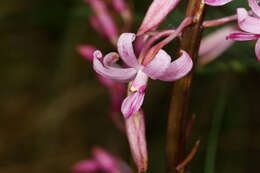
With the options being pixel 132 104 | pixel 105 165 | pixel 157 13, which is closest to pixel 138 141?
pixel 132 104

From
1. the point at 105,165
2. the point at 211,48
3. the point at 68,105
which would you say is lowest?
the point at 68,105

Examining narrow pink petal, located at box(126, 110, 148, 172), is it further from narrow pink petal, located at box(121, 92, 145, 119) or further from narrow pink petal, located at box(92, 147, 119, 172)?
narrow pink petal, located at box(92, 147, 119, 172)

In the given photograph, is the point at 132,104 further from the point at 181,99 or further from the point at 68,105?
the point at 68,105

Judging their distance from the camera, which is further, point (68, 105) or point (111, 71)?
point (68, 105)

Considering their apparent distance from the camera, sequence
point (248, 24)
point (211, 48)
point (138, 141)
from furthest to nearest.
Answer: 1. point (211, 48)
2. point (138, 141)
3. point (248, 24)

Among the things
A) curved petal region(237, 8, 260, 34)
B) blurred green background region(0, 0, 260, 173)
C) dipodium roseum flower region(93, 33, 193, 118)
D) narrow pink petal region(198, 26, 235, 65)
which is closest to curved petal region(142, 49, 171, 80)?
dipodium roseum flower region(93, 33, 193, 118)

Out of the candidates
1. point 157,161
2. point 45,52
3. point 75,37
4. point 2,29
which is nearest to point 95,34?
point 75,37

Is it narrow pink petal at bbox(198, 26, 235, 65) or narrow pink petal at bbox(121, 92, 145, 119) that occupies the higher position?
narrow pink petal at bbox(121, 92, 145, 119)

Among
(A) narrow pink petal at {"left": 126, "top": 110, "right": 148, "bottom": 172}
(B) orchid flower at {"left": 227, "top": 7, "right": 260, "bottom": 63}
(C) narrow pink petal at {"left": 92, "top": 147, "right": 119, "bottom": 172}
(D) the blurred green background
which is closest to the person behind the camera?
(B) orchid flower at {"left": 227, "top": 7, "right": 260, "bottom": 63}

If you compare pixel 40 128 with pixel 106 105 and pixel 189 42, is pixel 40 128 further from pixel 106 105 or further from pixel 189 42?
pixel 189 42
